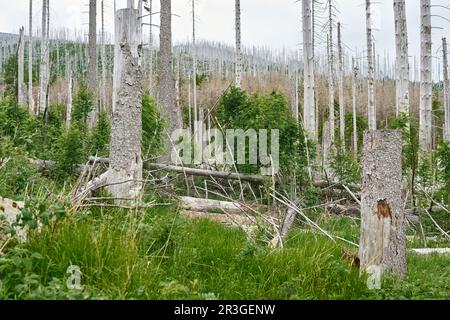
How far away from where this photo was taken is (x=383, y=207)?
15.7 ft

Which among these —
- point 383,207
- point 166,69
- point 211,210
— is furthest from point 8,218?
point 166,69

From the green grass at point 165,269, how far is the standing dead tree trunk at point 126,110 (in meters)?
1.27

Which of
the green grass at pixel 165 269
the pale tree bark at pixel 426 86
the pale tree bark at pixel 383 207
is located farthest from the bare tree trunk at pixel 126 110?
the pale tree bark at pixel 426 86

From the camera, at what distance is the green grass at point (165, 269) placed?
3.39m

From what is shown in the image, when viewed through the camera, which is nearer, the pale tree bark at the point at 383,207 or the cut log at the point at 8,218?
the cut log at the point at 8,218

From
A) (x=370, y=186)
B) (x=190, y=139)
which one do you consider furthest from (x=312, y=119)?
(x=370, y=186)

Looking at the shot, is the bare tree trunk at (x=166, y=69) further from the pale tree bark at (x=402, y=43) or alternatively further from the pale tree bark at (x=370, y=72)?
the pale tree bark at (x=370, y=72)

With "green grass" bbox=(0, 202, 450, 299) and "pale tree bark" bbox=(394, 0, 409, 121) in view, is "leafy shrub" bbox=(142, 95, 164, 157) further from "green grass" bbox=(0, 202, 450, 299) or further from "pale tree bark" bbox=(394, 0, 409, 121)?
"pale tree bark" bbox=(394, 0, 409, 121)

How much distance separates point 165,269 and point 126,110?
8.88ft

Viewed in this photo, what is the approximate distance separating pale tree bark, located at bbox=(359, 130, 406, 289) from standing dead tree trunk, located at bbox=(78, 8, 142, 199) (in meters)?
2.80

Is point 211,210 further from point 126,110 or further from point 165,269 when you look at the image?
point 165,269

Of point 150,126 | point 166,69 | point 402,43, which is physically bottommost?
point 150,126
